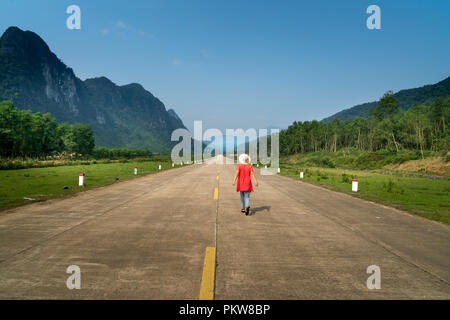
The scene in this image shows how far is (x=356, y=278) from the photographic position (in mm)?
3938

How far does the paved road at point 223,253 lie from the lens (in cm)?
354

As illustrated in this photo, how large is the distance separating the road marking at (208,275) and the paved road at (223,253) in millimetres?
84

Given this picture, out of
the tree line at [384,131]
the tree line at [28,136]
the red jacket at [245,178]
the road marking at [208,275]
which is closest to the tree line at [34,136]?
the tree line at [28,136]

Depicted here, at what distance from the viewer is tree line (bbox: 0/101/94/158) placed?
6131cm

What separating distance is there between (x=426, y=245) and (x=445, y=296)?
2756 mm

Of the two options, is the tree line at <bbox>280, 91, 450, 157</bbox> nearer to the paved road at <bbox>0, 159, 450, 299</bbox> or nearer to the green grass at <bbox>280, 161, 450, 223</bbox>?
the green grass at <bbox>280, 161, 450, 223</bbox>

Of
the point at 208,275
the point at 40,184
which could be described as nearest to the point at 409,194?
the point at 208,275

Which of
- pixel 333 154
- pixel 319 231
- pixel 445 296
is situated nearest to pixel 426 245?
pixel 319 231

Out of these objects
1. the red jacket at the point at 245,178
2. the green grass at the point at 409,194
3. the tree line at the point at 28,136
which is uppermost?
the tree line at the point at 28,136

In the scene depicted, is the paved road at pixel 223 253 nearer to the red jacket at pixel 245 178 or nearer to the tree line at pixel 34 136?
the red jacket at pixel 245 178

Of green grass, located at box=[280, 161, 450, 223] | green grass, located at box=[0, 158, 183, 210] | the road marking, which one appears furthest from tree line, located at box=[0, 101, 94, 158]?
the road marking

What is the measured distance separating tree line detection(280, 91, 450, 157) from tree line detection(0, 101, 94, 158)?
88.4m

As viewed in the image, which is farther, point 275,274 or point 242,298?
point 275,274
